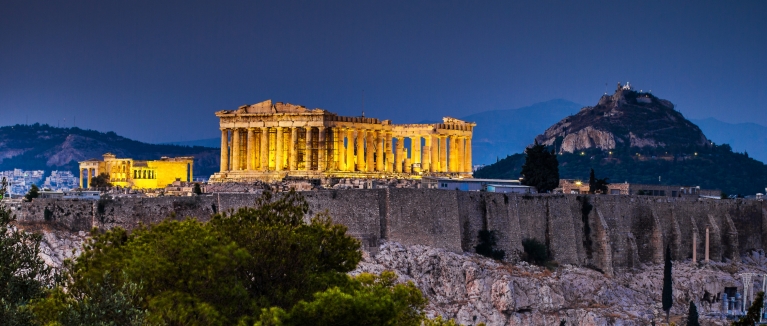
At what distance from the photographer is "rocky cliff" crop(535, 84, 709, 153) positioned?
145 metres

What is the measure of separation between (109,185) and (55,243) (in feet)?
104

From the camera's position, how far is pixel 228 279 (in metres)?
30.9

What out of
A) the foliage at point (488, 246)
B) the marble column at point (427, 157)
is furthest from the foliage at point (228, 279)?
the marble column at point (427, 157)

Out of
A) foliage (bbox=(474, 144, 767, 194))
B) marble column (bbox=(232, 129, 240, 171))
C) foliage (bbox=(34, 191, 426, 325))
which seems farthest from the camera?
foliage (bbox=(474, 144, 767, 194))

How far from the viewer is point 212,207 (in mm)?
53281

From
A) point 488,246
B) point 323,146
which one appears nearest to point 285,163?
point 323,146

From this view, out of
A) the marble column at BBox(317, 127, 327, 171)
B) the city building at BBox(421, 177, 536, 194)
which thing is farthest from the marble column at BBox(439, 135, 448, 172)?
the marble column at BBox(317, 127, 327, 171)

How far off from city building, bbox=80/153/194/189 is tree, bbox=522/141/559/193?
24522 millimetres

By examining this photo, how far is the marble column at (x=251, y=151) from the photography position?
7569 centimetres

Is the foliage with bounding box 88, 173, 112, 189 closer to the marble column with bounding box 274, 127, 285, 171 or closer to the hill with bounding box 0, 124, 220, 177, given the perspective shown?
the marble column with bounding box 274, 127, 285, 171

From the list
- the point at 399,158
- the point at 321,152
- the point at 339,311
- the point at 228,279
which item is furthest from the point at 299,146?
the point at 339,311

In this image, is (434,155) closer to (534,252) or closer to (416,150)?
(416,150)

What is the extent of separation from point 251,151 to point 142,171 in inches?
454

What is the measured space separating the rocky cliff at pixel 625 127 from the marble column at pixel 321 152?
75.3 meters
